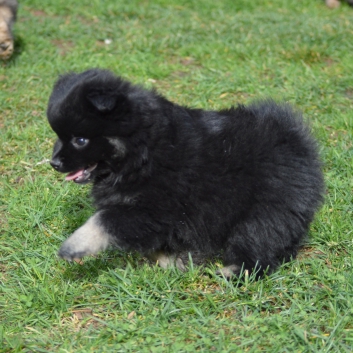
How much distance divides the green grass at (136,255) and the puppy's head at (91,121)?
0.77 meters

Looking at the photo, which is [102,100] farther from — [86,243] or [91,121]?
[86,243]

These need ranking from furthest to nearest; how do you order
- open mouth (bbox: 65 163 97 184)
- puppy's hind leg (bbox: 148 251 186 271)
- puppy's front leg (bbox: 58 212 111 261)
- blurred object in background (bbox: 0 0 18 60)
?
blurred object in background (bbox: 0 0 18 60)
puppy's hind leg (bbox: 148 251 186 271)
open mouth (bbox: 65 163 97 184)
puppy's front leg (bbox: 58 212 111 261)

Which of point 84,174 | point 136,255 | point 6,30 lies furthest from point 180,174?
point 6,30

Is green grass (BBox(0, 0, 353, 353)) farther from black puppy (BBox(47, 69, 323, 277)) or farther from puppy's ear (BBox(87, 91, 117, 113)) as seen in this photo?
puppy's ear (BBox(87, 91, 117, 113))

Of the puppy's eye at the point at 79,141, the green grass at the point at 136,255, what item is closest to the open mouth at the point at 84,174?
the puppy's eye at the point at 79,141

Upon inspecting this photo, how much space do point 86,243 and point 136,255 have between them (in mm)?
710

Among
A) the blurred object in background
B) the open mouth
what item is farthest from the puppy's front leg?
the blurred object in background

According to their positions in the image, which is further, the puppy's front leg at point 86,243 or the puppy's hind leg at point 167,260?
the puppy's hind leg at point 167,260

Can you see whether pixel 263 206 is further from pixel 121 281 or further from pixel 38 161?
pixel 38 161

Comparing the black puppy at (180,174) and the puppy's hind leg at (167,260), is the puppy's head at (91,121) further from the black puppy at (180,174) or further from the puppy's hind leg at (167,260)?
the puppy's hind leg at (167,260)

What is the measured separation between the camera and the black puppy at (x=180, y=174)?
326 cm

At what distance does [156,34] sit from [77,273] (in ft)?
15.3

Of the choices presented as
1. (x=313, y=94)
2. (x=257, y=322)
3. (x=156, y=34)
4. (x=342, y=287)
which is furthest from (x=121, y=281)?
(x=156, y=34)

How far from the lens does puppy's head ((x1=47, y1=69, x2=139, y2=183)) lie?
126 inches
